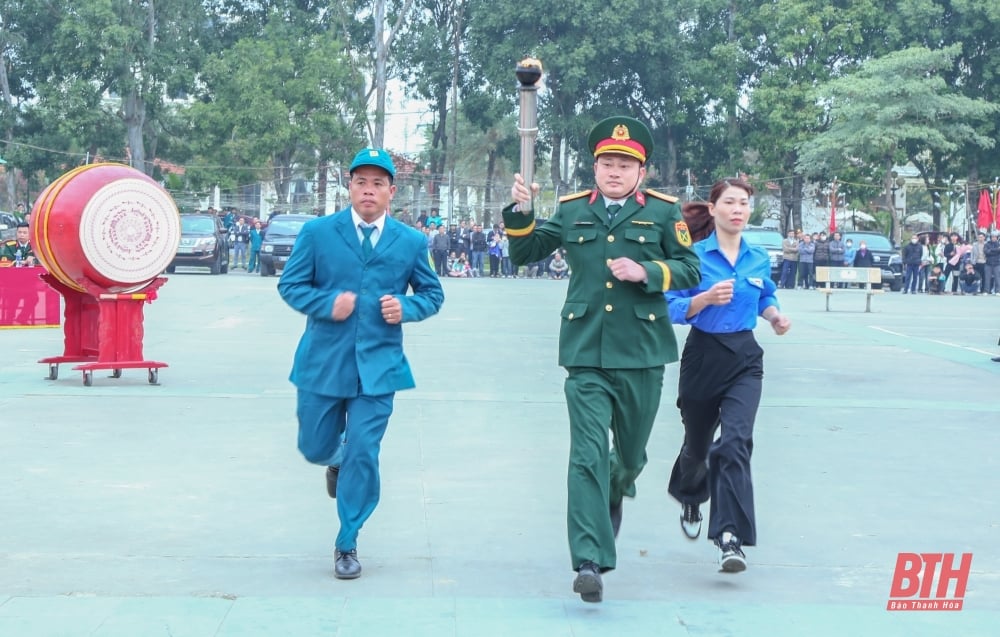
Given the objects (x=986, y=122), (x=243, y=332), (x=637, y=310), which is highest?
(x=986, y=122)

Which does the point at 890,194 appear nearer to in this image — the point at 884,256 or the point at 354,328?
the point at 884,256

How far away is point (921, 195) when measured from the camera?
223 ft

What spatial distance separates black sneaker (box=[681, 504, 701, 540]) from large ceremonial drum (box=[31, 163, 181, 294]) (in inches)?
275

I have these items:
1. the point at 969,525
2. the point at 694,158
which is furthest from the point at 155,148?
the point at 969,525

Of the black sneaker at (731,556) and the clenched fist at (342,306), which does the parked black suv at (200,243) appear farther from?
the black sneaker at (731,556)

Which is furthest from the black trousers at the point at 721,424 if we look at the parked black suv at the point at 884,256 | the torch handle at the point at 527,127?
the parked black suv at the point at 884,256

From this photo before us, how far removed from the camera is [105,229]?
1176 centimetres

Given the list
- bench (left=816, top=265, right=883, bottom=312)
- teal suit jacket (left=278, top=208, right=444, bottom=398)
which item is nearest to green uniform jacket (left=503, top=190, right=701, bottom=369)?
teal suit jacket (left=278, top=208, right=444, bottom=398)

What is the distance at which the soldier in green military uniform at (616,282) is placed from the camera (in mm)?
5379

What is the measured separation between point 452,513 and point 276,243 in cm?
3070

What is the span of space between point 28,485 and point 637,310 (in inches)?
144

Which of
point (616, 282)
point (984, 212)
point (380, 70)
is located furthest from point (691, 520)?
point (380, 70)

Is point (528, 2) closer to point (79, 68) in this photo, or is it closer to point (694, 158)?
point (694, 158)

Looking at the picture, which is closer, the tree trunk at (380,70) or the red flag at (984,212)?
the red flag at (984,212)
